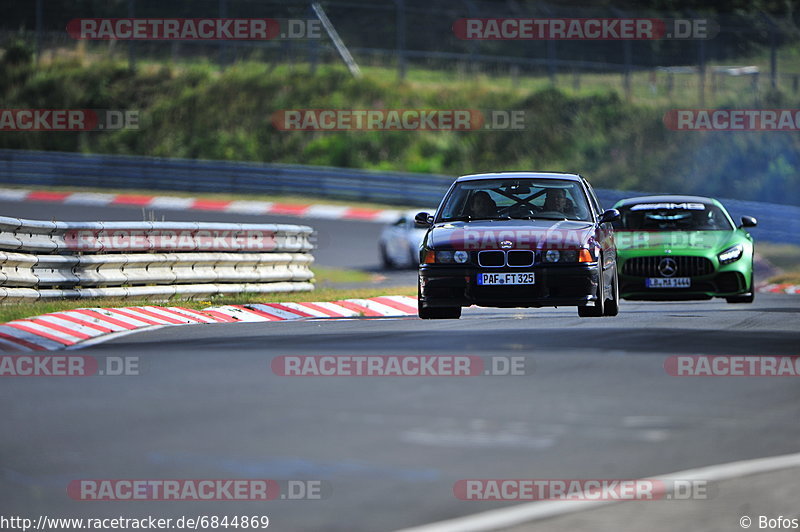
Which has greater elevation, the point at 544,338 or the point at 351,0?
the point at 351,0

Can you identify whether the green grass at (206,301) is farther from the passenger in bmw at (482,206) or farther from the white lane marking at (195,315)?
the passenger in bmw at (482,206)

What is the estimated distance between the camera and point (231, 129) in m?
46.6

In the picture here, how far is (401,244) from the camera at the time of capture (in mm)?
26500

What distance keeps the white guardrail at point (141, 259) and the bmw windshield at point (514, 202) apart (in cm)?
414

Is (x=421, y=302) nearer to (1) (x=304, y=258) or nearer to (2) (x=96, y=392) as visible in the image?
(2) (x=96, y=392)

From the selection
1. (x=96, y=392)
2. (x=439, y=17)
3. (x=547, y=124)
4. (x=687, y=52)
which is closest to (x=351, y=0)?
(x=439, y=17)

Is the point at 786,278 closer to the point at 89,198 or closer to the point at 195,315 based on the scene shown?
the point at 195,315

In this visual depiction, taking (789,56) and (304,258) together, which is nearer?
(304,258)

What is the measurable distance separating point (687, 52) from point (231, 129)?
49.2 ft

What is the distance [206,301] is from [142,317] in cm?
259

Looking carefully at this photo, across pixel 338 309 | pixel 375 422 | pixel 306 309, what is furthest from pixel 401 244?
pixel 375 422

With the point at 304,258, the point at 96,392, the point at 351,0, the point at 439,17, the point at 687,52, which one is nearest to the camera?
the point at 96,392

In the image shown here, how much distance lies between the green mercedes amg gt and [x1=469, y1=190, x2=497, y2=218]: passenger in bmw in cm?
339

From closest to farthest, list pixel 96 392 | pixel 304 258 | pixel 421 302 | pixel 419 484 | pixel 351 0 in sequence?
pixel 419 484
pixel 96 392
pixel 421 302
pixel 304 258
pixel 351 0
